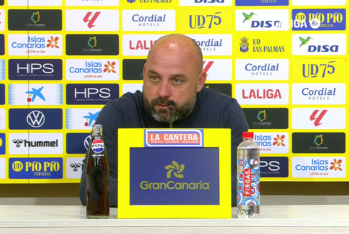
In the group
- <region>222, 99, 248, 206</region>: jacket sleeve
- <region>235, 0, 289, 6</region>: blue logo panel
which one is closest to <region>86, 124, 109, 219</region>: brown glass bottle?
<region>222, 99, 248, 206</region>: jacket sleeve

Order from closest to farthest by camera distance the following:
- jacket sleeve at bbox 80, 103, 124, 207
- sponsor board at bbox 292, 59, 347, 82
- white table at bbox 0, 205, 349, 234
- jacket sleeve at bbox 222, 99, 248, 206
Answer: white table at bbox 0, 205, 349, 234, jacket sleeve at bbox 80, 103, 124, 207, jacket sleeve at bbox 222, 99, 248, 206, sponsor board at bbox 292, 59, 347, 82

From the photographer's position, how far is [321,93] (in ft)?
7.86

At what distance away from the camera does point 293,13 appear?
2408mm

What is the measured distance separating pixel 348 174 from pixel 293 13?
940mm

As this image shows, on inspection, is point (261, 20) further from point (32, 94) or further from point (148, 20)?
point (32, 94)

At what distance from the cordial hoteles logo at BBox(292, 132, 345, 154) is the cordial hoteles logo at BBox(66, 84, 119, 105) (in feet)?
3.40

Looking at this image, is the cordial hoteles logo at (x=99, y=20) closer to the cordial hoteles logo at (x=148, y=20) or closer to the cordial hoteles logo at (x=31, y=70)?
the cordial hoteles logo at (x=148, y=20)

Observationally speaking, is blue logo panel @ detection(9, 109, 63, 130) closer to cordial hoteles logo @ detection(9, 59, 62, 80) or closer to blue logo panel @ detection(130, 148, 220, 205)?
cordial hoteles logo @ detection(9, 59, 62, 80)

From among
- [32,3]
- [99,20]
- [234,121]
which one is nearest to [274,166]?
[234,121]

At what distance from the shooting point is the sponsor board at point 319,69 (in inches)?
94.3

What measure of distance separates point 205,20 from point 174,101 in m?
0.92

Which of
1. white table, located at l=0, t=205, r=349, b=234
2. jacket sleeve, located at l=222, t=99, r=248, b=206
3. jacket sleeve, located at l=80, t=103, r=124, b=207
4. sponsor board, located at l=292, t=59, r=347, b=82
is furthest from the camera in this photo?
sponsor board, located at l=292, t=59, r=347, b=82

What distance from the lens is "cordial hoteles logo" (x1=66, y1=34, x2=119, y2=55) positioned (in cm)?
241

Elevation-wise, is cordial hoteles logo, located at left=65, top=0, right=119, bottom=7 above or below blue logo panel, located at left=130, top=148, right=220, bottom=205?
above
